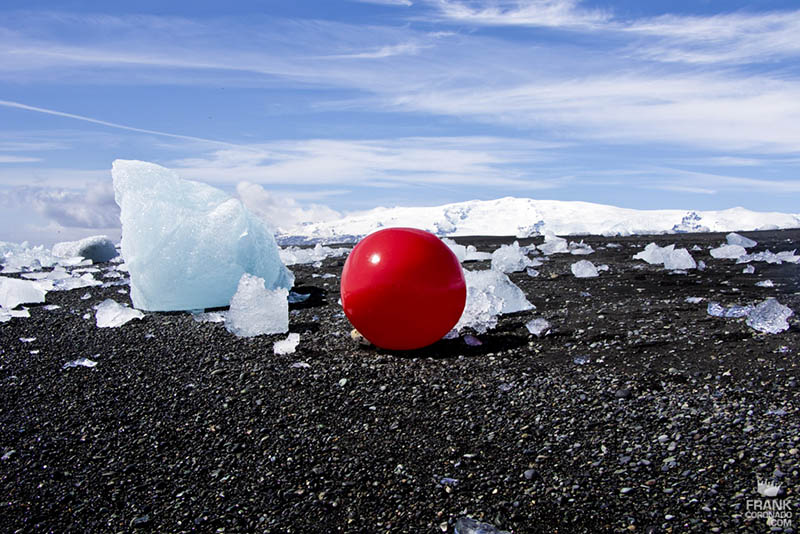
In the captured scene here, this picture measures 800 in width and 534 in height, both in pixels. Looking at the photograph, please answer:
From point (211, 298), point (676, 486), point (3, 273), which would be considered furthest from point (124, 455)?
point (3, 273)

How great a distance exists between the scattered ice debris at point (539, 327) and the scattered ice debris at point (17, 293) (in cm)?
744

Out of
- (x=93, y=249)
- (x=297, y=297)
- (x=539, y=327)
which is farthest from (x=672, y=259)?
(x=93, y=249)

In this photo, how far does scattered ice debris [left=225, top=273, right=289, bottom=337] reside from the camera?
6.32 m

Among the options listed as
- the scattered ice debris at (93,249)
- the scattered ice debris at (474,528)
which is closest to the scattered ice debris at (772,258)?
the scattered ice debris at (474,528)

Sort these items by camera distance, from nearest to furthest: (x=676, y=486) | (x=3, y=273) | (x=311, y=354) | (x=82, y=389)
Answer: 1. (x=676, y=486)
2. (x=82, y=389)
3. (x=311, y=354)
4. (x=3, y=273)

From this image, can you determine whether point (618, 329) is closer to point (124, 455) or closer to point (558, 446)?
point (558, 446)

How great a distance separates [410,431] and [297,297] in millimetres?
4789

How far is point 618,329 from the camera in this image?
6.01m

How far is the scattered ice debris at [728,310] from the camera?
6152mm

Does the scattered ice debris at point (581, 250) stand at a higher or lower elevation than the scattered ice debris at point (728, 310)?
lower

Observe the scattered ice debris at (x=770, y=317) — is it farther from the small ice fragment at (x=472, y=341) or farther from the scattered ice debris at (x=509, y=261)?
the scattered ice debris at (x=509, y=261)

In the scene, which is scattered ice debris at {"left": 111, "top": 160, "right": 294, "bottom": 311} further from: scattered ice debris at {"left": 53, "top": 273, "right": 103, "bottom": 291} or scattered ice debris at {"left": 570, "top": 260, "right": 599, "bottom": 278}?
scattered ice debris at {"left": 570, "top": 260, "right": 599, "bottom": 278}

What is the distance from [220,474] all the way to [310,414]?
836 mm

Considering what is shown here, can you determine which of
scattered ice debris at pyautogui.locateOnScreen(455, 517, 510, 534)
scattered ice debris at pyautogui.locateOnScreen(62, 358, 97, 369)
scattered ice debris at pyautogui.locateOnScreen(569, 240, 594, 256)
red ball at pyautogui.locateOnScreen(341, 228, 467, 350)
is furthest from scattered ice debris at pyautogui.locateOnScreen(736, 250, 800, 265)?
scattered ice debris at pyautogui.locateOnScreen(62, 358, 97, 369)
